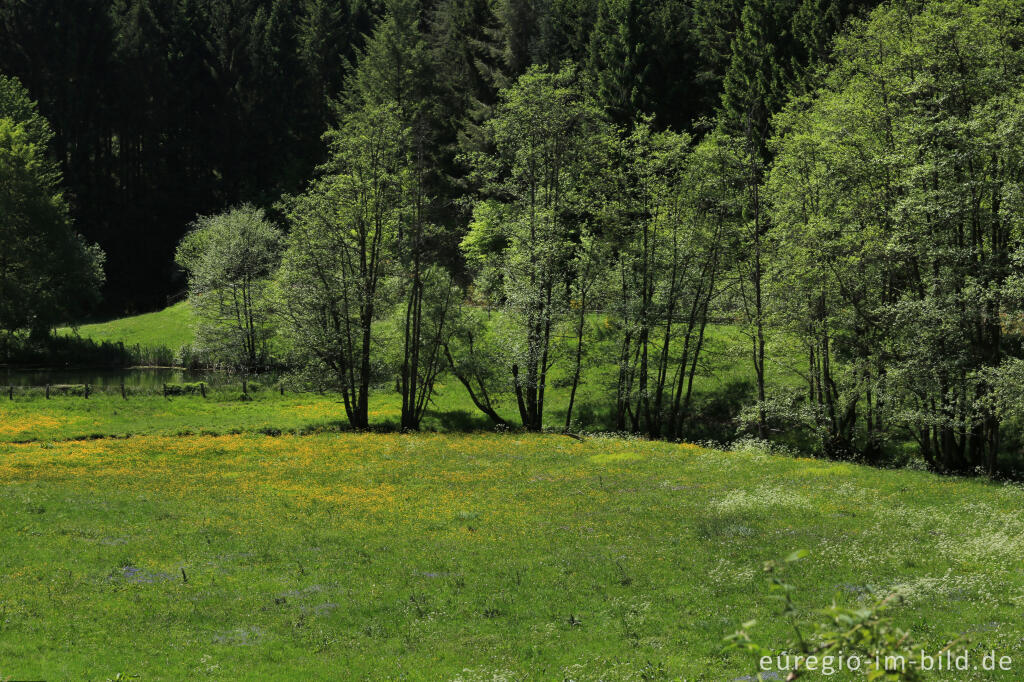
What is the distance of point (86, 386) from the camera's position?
5753 centimetres

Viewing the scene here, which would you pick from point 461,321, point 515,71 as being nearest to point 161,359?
point 461,321

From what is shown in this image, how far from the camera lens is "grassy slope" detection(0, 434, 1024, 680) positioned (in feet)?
52.9

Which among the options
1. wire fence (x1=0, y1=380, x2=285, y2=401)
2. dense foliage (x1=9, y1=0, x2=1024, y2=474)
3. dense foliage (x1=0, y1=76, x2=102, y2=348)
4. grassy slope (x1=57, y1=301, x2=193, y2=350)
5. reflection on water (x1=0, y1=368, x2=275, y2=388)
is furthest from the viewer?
grassy slope (x1=57, y1=301, x2=193, y2=350)

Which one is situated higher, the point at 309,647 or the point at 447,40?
the point at 447,40

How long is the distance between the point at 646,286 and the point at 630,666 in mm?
39217

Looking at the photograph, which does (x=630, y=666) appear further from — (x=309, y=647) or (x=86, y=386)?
(x=86, y=386)

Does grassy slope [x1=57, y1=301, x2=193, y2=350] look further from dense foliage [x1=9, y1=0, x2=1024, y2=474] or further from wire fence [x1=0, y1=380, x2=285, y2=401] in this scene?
wire fence [x1=0, y1=380, x2=285, y2=401]

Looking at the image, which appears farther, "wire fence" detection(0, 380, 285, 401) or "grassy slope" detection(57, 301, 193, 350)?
"grassy slope" detection(57, 301, 193, 350)

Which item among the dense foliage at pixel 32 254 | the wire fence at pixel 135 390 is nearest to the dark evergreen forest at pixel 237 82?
the dense foliage at pixel 32 254

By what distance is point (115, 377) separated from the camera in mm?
75312

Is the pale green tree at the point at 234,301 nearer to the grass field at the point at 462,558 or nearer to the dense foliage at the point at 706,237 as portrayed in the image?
the dense foliage at the point at 706,237

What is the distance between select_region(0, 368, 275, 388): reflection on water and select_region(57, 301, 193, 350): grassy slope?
923 centimetres

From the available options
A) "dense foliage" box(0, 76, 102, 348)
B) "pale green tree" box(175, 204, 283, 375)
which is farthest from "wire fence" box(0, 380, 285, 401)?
"dense foliage" box(0, 76, 102, 348)

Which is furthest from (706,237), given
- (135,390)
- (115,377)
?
(115,377)
